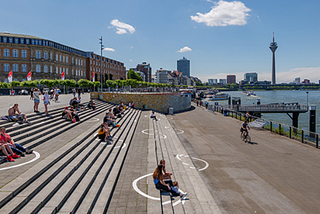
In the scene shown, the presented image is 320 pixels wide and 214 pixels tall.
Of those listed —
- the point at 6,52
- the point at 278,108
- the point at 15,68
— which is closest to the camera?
the point at 278,108

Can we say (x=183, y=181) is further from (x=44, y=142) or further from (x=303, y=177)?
(x=44, y=142)

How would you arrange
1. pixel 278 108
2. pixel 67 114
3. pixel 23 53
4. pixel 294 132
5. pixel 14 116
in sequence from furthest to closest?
pixel 23 53 < pixel 278 108 < pixel 294 132 < pixel 67 114 < pixel 14 116

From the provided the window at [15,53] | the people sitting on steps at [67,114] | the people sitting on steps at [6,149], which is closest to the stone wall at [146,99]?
the people sitting on steps at [67,114]

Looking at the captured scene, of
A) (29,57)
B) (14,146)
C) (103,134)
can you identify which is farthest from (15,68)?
(14,146)

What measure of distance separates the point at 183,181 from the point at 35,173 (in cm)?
516

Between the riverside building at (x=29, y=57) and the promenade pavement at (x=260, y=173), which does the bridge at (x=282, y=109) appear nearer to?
the promenade pavement at (x=260, y=173)

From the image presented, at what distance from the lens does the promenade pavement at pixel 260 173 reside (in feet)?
22.8

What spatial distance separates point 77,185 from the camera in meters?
6.35

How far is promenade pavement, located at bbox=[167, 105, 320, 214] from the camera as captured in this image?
696 cm

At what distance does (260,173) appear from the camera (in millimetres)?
9648

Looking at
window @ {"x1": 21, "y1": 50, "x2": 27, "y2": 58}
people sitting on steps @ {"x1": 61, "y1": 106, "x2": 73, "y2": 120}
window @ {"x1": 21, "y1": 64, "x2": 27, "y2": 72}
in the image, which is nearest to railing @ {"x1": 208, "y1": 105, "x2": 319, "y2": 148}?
people sitting on steps @ {"x1": 61, "y1": 106, "x2": 73, "y2": 120}

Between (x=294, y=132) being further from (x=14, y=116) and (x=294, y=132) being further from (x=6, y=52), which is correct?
(x=6, y=52)

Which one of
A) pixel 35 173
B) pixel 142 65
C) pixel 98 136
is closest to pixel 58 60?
pixel 98 136

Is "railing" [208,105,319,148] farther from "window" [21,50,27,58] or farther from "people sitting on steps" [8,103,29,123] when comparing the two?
"window" [21,50,27,58]
